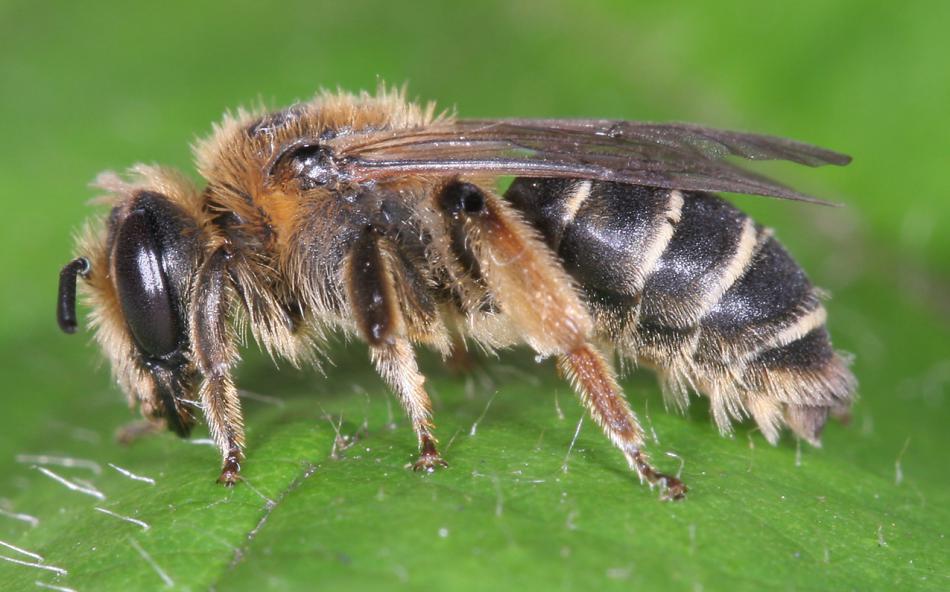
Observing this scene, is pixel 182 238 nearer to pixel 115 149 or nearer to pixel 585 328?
pixel 585 328

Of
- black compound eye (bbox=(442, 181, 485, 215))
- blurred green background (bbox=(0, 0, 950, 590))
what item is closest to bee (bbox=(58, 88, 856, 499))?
black compound eye (bbox=(442, 181, 485, 215))

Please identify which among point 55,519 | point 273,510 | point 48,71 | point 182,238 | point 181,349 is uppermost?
point 48,71

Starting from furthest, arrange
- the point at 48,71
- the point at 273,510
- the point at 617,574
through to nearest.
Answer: the point at 48,71, the point at 273,510, the point at 617,574

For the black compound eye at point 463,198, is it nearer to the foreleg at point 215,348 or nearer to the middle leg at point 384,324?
the middle leg at point 384,324

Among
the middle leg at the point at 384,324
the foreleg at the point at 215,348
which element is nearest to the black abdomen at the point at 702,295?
the middle leg at the point at 384,324

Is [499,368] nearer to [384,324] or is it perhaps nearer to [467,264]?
[467,264]

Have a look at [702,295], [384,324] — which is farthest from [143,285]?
[702,295]

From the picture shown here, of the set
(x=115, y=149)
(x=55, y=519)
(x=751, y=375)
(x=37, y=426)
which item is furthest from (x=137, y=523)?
(x=115, y=149)
